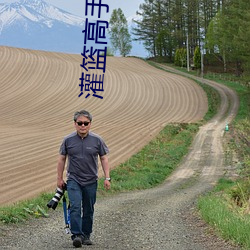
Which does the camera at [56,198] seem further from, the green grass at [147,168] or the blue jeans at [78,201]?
the green grass at [147,168]

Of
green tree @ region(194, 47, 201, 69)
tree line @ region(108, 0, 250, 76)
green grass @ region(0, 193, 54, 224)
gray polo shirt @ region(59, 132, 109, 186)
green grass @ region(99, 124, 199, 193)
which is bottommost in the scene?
green grass @ region(99, 124, 199, 193)

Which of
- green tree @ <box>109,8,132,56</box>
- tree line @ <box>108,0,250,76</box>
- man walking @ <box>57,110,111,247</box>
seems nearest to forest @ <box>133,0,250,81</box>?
tree line @ <box>108,0,250,76</box>

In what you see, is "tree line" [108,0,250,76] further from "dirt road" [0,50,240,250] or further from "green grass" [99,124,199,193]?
"dirt road" [0,50,240,250]

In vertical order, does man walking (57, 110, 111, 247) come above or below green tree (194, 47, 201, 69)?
below

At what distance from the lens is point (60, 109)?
1752 inches

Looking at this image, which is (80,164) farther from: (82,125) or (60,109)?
(60,109)

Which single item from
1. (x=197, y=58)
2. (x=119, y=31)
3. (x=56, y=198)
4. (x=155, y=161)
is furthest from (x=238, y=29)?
(x=119, y=31)

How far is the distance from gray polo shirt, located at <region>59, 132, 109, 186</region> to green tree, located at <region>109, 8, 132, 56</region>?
10365 centimetres

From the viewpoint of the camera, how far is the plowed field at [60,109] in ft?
72.8

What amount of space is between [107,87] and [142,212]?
145ft

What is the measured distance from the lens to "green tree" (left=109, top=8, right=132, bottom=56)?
362ft

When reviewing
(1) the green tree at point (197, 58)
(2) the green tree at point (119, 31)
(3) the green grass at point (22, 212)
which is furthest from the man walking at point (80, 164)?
(2) the green tree at point (119, 31)

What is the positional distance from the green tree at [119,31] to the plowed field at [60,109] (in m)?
35.0

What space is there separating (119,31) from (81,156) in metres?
105
